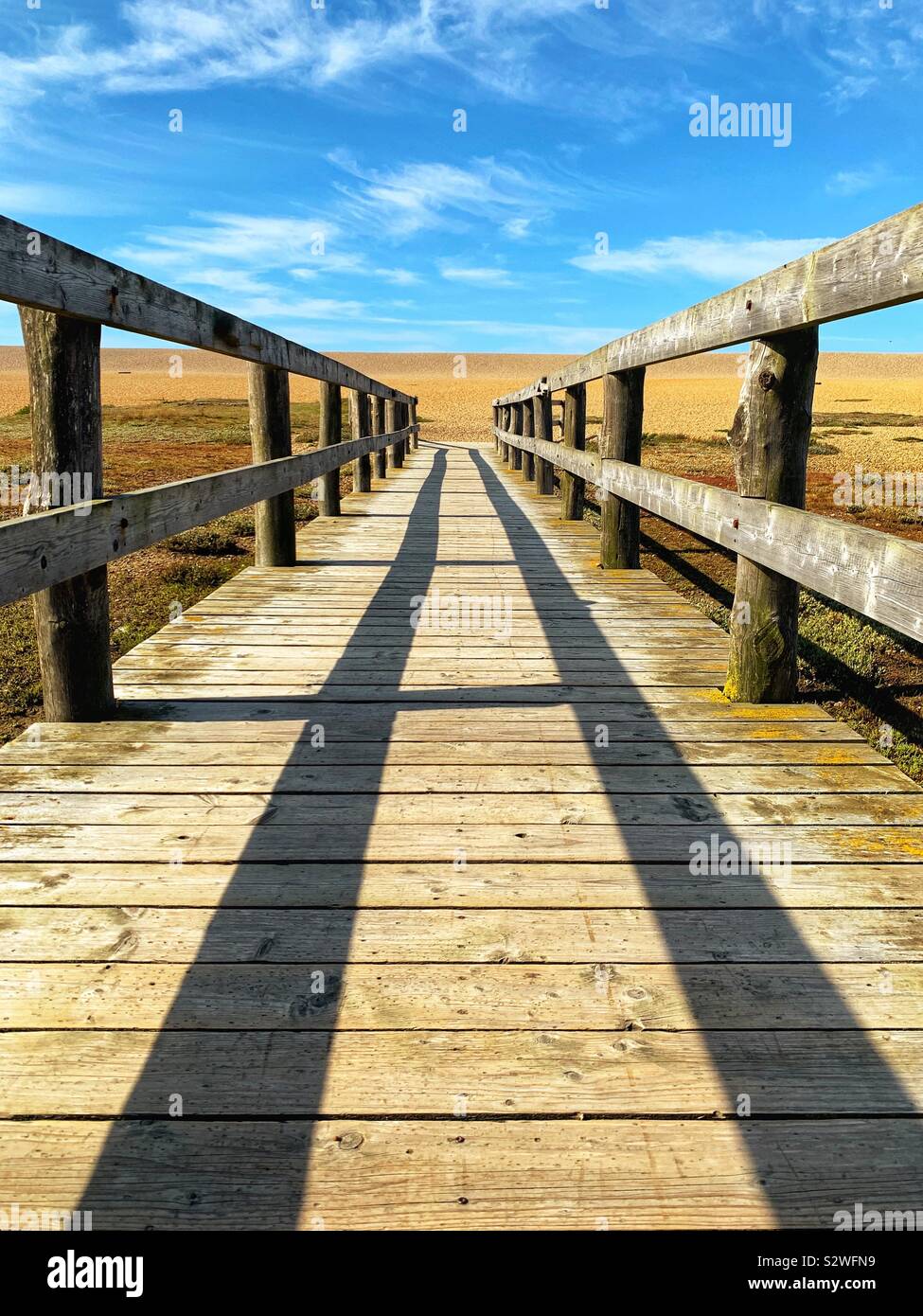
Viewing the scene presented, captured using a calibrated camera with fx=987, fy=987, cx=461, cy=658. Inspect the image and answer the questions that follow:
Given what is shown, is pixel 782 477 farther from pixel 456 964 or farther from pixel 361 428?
pixel 361 428

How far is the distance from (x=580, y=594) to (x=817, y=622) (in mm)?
2104

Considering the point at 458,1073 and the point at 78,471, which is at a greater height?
the point at 78,471

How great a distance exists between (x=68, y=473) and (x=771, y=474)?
245 cm

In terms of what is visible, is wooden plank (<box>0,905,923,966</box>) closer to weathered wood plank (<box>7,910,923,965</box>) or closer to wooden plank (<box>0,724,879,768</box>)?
weathered wood plank (<box>7,910,923,965</box>)

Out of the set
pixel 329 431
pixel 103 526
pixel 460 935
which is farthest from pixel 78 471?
pixel 329 431

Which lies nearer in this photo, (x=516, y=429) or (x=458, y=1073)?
(x=458, y=1073)

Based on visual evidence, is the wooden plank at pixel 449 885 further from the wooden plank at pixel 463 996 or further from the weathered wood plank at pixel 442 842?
the wooden plank at pixel 463 996

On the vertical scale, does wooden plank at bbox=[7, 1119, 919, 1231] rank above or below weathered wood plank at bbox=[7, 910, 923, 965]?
below

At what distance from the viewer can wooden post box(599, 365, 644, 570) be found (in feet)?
20.0

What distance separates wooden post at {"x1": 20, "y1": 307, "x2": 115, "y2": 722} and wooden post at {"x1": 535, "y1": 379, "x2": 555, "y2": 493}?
24.6 ft

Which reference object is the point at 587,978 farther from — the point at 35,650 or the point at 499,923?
the point at 35,650

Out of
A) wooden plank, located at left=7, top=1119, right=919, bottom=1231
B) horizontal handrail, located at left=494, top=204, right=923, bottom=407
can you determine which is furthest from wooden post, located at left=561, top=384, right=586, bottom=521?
wooden plank, located at left=7, top=1119, right=919, bottom=1231

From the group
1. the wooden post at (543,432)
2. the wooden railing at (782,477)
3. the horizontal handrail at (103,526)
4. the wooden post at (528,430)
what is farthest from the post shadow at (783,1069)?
the wooden post at (528,430)

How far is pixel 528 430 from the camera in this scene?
13422 millimetres
